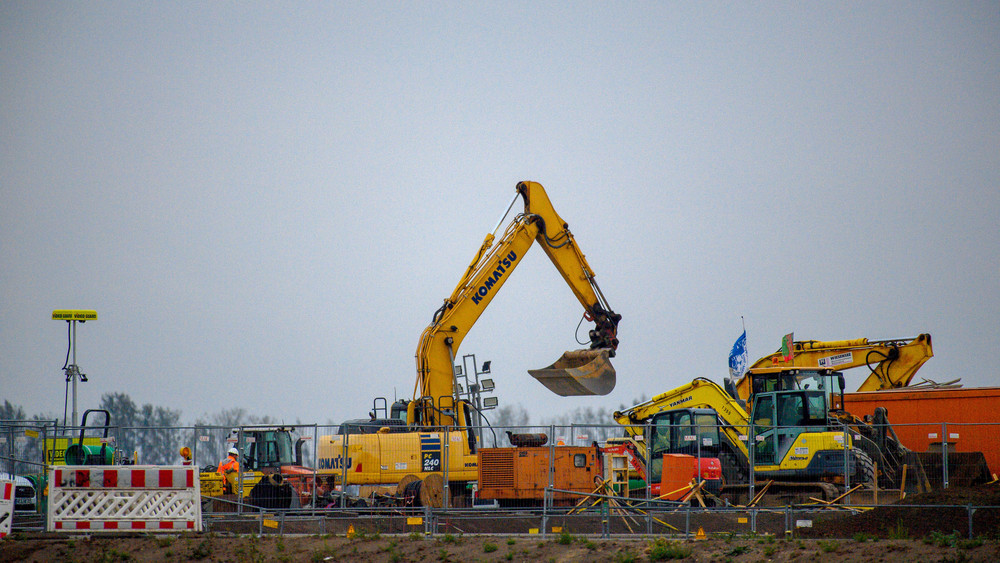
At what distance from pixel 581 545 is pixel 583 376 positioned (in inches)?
259

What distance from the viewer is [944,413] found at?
84.3ft

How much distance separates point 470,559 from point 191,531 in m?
4.98

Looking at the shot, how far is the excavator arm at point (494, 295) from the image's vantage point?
22688mm

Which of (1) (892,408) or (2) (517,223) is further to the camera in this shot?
(1) (892,408)

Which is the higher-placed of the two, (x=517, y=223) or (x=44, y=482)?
(x=517, y=223)

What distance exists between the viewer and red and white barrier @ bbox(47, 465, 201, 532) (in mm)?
16500

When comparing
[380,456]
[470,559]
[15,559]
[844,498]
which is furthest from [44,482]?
[844,498]

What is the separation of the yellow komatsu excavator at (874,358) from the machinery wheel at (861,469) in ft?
22.1

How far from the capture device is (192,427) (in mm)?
21312

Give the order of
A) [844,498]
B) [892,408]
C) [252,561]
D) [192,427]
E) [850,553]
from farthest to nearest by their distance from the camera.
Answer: [892,408], [192,427], [844,498], [252,561], [850,553]


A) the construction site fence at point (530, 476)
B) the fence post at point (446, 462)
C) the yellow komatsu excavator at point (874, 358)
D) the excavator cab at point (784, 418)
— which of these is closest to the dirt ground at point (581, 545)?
the construction site fence at point (530, 476)

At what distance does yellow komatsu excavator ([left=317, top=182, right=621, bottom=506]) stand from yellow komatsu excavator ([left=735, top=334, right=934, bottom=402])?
20.0 feet

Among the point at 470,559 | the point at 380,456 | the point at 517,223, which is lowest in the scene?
the point at 470,559

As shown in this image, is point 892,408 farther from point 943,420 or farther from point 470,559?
point 470,559
